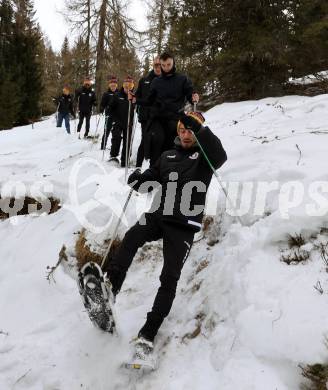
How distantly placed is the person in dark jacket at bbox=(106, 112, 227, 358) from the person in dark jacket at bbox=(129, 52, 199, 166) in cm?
203

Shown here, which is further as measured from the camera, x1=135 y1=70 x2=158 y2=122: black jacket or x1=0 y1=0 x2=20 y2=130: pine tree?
x1=0 y1=0 x2=20 y2=130: pine tree

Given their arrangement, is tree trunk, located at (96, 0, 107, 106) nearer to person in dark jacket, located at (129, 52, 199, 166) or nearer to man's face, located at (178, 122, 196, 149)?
person in dark jacket, located at (129, 52, 199, 166)

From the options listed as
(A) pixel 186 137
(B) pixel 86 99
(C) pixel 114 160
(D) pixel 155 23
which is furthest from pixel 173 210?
(D) pixel 155 23

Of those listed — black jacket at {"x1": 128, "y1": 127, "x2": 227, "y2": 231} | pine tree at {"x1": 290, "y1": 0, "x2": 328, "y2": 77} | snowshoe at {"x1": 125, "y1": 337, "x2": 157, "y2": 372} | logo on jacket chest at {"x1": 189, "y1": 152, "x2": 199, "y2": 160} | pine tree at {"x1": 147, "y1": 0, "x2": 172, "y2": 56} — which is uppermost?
pine tree at {"x1": 147, "y1": 0, "x2": 172, "y2": 56}

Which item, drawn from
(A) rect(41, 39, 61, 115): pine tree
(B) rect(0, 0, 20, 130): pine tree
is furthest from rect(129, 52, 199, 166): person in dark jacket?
(A) rect(41, 39, 61, 115): pine tree

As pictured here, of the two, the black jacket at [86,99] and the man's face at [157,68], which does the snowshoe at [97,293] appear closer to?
the man's face at [157,68]

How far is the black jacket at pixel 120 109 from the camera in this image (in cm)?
946

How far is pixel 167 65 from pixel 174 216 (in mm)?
3187

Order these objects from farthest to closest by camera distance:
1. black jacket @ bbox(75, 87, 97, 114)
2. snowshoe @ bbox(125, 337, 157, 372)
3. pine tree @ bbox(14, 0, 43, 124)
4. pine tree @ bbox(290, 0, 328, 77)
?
pine tree @ bbox(14, 0, 43, 124) → black jacket @ bbox(75, 87, 97, 114) → pine tree @ bbox(290, 0, 328, 77) → snowshoe @ bbox(125, 337, 157, 372)

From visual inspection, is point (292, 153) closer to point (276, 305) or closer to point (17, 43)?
point (276, 305)

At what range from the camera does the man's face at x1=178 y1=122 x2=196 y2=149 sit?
461cm

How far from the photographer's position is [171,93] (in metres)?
6.63

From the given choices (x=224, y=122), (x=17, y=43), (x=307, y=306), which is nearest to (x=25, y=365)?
(x=307, y=306)

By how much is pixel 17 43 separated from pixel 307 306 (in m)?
36.3
